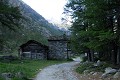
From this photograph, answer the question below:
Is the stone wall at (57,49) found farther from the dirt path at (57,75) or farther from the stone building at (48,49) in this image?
the dirt path at (57,75)

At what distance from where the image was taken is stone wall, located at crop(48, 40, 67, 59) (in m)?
60.3

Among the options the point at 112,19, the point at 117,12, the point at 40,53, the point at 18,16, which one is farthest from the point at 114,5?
the point at 40,53

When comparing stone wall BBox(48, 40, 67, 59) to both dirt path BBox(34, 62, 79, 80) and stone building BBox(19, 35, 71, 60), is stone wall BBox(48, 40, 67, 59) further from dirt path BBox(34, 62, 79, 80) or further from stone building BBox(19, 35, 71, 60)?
dirt path BBox(34, 62, 79, 80)

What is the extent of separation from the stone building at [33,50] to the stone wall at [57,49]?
1.77 metres

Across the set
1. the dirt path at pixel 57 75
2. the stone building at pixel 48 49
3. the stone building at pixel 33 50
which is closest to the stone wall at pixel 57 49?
the stone building at pixel 48 49

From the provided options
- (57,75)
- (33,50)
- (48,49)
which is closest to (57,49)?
(48,49)

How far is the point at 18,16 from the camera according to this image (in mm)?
18781

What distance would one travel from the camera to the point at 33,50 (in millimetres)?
58469

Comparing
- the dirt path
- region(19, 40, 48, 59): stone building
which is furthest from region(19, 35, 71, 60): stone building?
the dirt path

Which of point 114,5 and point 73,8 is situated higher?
point 73,8

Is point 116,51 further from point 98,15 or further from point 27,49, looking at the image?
point 27,49

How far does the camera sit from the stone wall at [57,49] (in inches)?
2376

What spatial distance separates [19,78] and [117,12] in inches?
316

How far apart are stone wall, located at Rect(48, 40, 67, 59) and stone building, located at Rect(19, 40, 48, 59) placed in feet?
5.81
